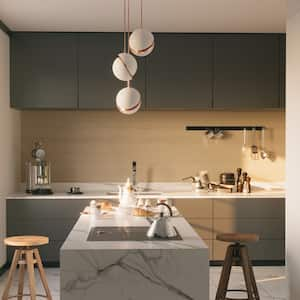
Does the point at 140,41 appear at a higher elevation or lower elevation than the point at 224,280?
higher

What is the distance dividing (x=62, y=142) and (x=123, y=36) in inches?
54.8

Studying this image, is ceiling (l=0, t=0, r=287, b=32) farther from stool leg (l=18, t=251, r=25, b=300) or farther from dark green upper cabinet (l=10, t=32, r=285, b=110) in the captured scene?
stool leg (l=18, t=251, r=25, b=300)

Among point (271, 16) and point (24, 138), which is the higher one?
point (271, 16)

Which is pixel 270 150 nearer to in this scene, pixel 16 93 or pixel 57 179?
pixel 57 179

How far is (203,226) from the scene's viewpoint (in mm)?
6766

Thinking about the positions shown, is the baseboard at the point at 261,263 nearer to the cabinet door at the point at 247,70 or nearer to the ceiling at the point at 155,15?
the cabinet door at the point at 247,70

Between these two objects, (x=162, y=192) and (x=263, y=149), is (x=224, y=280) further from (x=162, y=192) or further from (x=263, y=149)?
(x=263, y=149)

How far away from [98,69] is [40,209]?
158 centimetres

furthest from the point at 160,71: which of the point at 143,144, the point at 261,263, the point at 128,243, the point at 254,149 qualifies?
the point at 128,243

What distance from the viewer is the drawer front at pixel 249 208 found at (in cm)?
674

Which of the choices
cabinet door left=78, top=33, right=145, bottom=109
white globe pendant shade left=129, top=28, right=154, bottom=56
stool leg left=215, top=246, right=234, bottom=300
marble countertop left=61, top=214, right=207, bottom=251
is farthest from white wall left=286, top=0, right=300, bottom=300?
cabinet door left=78, top=33, right=145, bottom=109

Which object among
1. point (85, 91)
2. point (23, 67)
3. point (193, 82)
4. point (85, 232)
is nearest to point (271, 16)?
point (193, 82)

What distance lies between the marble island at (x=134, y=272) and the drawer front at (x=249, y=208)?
10.8ft

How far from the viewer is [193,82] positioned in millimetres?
6910
